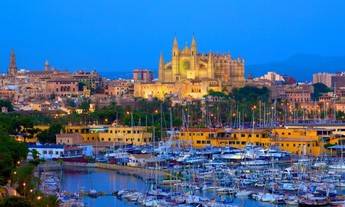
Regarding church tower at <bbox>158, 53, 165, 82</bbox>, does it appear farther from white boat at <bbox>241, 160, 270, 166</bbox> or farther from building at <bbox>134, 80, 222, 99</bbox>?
white boat at <bbox>241, 160, 270, 166</bbox>

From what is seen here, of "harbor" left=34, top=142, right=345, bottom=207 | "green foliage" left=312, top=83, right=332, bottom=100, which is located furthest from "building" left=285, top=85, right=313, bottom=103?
"harbor" left=34, top=142, right=345, bottom=207

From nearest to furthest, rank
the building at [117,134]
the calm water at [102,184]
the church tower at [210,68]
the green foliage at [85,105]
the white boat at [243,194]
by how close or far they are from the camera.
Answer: the calm water at [102,184], the white boat at [243,194], the building at [117,134], the green foliage at [85,105], the church tower at [210,68]

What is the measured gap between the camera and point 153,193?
28078mm

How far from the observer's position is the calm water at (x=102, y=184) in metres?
27.8

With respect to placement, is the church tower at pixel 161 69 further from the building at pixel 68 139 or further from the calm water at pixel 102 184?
the calm water at pixel 102 184

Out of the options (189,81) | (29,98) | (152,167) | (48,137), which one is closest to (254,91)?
(189,81)

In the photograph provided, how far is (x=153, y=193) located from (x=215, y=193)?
195cm

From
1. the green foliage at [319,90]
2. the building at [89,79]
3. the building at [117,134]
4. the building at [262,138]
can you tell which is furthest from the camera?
the building at [89,79]

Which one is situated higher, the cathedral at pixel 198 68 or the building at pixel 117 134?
the cathedral at pixel 198 68

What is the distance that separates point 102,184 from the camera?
3303 cm

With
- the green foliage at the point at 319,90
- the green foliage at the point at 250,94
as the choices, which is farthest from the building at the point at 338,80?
the green foliage at the point at 250,94

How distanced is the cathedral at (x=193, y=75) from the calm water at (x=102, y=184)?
33511mm

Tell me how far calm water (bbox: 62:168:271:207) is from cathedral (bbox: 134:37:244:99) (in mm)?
33511

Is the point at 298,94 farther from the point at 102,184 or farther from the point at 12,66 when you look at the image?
the point at 102,184
